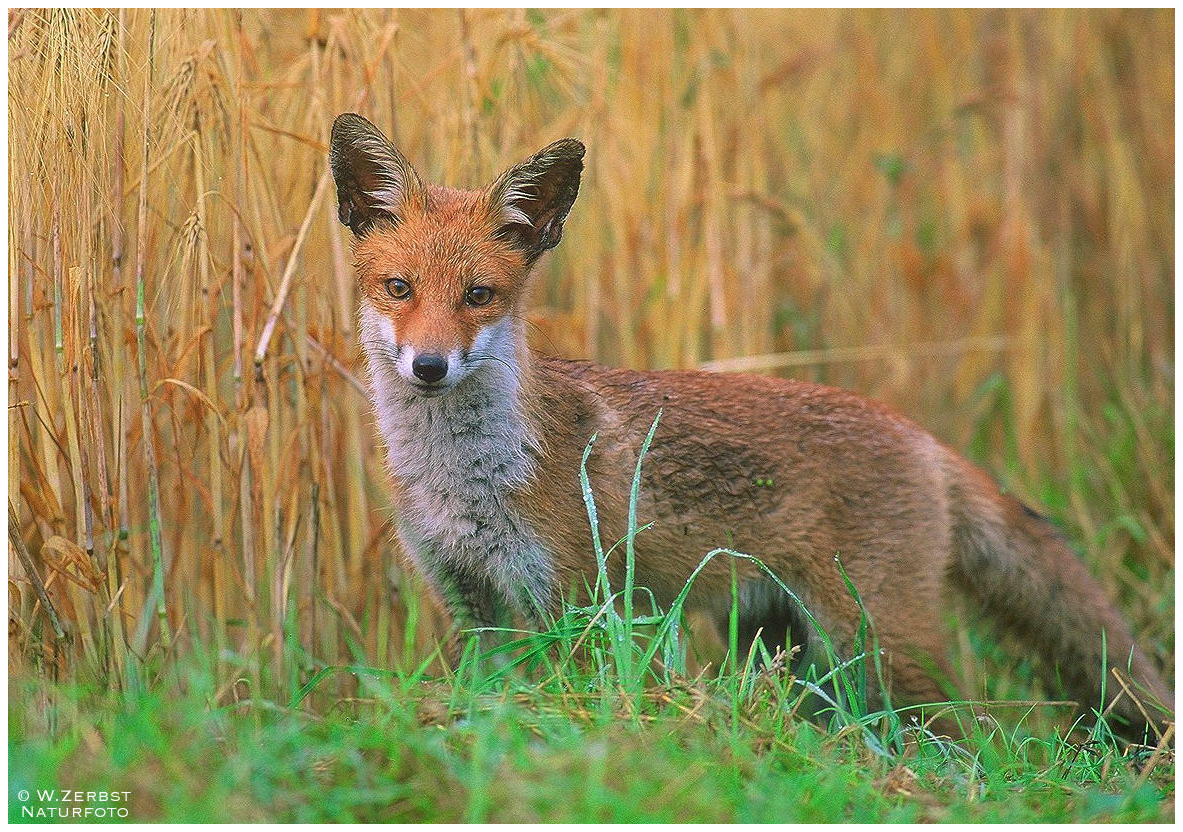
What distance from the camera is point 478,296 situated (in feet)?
13.0

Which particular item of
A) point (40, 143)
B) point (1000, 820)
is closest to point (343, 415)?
point (40, 143)

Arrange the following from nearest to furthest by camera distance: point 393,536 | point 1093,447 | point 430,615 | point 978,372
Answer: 1. point 393,536
2. point 430,615
3. point 1093,447
4. point 978,372

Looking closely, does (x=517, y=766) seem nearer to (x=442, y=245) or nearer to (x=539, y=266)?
(x=442, y=245)

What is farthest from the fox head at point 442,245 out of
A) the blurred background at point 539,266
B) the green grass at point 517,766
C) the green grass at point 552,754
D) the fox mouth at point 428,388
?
the green grass at point 517,766

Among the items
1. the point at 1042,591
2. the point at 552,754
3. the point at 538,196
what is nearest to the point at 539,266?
the point at 538,196

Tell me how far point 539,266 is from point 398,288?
589mm

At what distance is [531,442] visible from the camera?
4160 mm

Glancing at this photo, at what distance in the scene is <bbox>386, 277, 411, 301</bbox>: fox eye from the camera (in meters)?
3.95

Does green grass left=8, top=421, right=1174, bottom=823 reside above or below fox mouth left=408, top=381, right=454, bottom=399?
below

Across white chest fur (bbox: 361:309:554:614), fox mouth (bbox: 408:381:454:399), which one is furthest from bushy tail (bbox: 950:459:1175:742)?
fox mouth (bbox: 408:381:454:399)

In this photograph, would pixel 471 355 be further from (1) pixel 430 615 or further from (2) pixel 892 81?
(2) pixel 892 81

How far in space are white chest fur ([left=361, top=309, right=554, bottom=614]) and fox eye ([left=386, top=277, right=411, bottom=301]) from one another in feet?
0.43

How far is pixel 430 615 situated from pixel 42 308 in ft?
6.69

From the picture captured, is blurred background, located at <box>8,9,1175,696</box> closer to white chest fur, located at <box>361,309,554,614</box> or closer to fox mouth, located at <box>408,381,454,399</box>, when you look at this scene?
white chest fur, located at <box>361,309,554,614</box>
